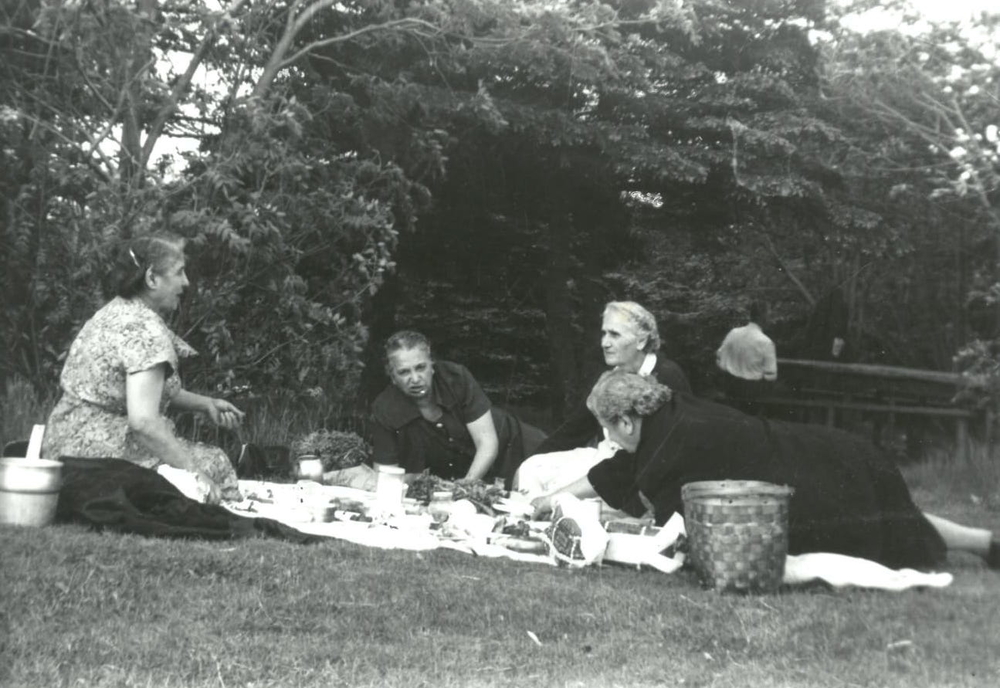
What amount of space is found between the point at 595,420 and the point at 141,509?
8.23 ft

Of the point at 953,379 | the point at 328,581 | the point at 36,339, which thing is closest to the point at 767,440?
the point at 328,581

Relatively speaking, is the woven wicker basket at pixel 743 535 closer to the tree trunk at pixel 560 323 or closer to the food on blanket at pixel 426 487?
the food on blanket at pixel 426 487

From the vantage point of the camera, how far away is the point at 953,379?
21.7ft

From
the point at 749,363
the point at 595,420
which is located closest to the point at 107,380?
the point at 595,420

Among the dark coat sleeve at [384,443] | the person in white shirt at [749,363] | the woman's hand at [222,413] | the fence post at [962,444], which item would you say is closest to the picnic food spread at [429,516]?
the dark coat sleeve at [384,443]

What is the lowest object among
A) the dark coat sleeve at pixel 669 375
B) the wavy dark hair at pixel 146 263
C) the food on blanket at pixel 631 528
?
the food on blanket at pixel 631 528

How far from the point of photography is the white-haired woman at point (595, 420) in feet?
20.6

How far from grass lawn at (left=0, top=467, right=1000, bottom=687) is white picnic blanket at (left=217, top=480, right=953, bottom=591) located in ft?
0.25

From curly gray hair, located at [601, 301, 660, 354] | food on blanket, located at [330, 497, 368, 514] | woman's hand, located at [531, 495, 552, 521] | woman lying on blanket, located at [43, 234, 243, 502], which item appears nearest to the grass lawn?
woman lying on blanket, located at [43, 234, 243, 502]

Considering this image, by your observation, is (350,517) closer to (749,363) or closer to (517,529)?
(517,529)

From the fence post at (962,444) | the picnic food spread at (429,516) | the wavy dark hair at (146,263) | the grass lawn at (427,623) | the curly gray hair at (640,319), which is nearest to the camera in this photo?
the grass lawn at (427,623)

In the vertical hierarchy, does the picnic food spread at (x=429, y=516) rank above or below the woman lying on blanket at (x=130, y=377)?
below

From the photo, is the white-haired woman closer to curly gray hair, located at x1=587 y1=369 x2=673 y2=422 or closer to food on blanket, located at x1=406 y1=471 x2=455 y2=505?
food on blanket, located at x1=406 y1=471 x2=455 y2=505

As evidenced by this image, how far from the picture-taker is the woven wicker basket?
4.25 meters
